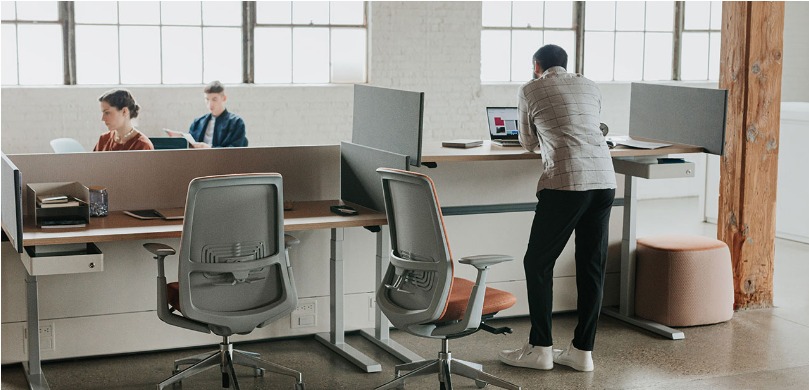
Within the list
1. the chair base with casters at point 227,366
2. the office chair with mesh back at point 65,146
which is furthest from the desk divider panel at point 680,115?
the office chair with mesh back at point 65,146

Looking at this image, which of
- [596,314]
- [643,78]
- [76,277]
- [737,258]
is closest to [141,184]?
[76,277]

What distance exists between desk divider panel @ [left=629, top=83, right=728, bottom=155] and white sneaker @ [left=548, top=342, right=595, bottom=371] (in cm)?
125

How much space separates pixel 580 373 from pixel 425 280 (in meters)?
1.04

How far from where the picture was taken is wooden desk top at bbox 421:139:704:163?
14.7 feet

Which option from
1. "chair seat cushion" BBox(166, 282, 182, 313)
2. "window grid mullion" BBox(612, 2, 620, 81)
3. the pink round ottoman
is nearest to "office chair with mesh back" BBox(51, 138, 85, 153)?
"chair seat cushion" BBox(166, 282, 182, 313)

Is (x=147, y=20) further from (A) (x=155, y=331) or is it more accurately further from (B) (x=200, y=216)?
(B) (x=200, y=216)

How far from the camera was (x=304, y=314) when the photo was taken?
4.83m

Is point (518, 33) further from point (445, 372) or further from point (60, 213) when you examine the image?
point (60, 213)

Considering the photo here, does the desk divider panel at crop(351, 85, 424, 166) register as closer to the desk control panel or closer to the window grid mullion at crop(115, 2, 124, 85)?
the desk control panel

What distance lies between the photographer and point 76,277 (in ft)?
Answer: 14.3

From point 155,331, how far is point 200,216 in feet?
3.81

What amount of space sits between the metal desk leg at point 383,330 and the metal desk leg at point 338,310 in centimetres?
15

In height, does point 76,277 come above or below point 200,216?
below

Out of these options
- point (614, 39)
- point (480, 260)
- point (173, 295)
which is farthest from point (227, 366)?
point (614, 39)
